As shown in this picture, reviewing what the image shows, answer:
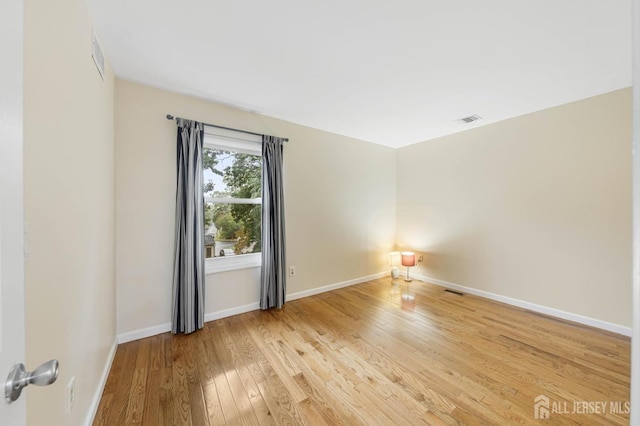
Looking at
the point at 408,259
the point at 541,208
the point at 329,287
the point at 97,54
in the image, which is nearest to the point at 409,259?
the point at 408,259

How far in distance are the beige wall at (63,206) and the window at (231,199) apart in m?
1.05

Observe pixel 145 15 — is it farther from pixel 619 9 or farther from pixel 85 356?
pixel 619 9

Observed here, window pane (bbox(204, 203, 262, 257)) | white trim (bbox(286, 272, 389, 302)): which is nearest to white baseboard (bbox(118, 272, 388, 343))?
white trim (bbox(286, 272, 389, 302))

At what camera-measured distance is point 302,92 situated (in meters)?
2.49

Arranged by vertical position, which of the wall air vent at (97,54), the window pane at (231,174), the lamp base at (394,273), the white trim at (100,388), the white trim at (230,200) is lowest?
the white trim at (100,388)

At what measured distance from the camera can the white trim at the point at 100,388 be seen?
140 centimetres

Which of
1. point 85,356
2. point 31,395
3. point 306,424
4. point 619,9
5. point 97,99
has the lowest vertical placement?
point 306,424

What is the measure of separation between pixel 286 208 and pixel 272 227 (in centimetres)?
37

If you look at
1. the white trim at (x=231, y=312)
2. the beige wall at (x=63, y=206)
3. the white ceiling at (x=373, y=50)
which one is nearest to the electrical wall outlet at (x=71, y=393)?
the beige wall at (x=63, y=206)

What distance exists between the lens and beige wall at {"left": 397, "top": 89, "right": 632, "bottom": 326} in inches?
96.7

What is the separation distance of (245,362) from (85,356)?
105 cm

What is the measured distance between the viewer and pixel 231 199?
289 centimetres

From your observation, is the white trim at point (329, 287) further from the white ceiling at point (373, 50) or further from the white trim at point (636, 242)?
the white trim at point (636, 242)

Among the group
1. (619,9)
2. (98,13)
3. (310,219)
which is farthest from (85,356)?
(619,9)
